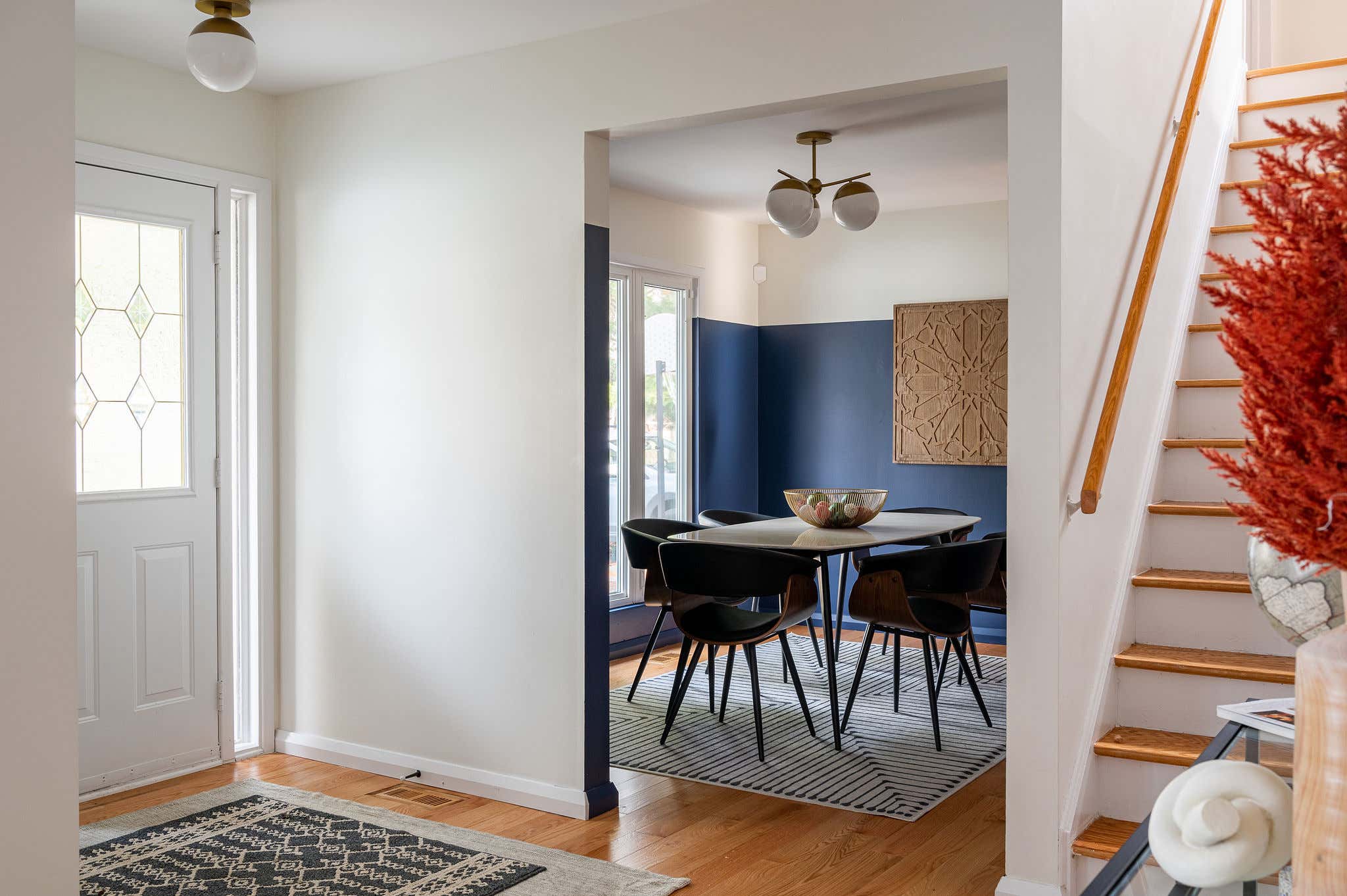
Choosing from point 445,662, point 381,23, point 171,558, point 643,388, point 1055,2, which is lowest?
point 445,662

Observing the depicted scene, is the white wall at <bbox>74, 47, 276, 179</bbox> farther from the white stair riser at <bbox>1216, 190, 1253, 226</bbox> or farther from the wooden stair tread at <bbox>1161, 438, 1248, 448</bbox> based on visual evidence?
the white stair riser at <bbox>1216, 190, 1253, 226</bbox>

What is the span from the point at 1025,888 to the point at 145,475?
11.0 feet

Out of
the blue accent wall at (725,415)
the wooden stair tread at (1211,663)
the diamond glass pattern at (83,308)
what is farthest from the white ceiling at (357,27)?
the blue accent wall at (725,415)

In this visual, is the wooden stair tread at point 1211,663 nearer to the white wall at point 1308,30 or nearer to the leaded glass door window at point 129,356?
the leaded glass door window at point 129,356

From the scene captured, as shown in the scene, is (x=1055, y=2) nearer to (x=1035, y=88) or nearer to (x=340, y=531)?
(x=1035, y=88)

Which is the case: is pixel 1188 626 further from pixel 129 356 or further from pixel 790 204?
Result: pixel 129 356

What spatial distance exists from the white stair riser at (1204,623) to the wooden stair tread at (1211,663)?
0.02m

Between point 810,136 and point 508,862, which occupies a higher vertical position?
point 810,136

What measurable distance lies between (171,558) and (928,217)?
4913 mm

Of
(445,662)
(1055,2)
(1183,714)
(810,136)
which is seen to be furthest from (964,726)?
(1055,2)

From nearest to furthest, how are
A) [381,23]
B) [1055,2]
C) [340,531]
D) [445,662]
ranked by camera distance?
[1055,2], [381,23], [445,662], [340,531]

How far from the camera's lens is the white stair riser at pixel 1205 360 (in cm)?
391

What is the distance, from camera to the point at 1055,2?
296cm

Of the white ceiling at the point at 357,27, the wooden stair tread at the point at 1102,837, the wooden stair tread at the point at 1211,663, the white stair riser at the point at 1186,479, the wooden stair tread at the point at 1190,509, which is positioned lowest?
the wooden stair tread at the point at 1102,837
